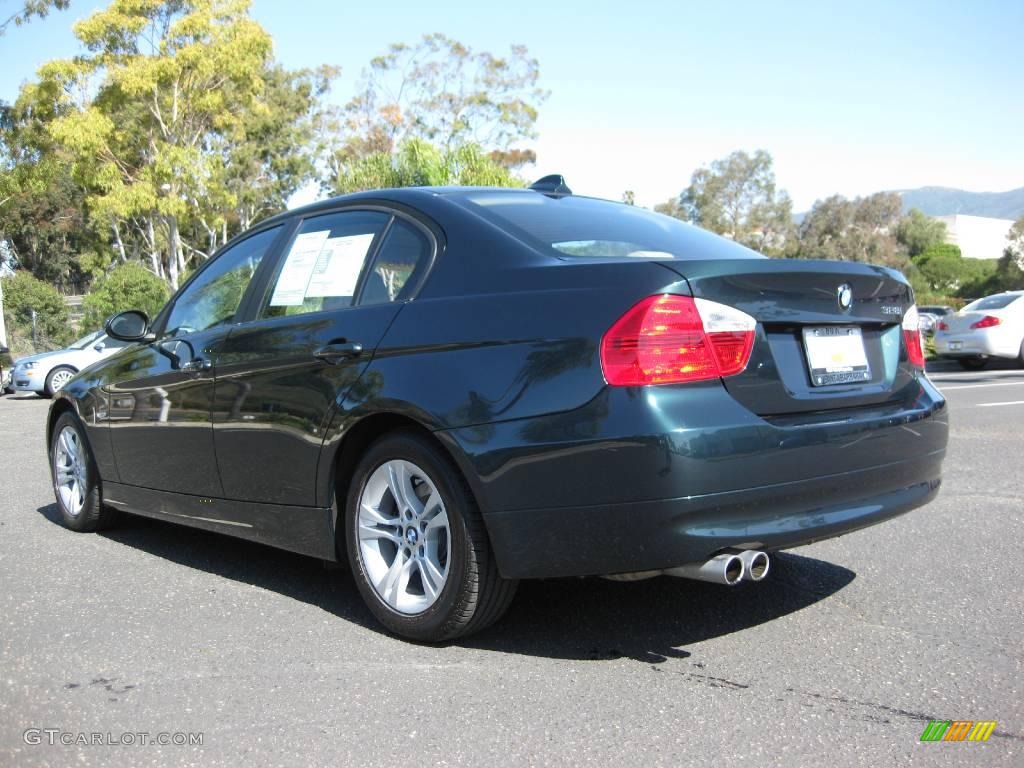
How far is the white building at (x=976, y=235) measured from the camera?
354 feet

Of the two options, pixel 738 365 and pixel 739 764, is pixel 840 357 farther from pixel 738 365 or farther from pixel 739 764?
pixel 739 764

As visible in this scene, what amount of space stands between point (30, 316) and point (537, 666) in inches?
1108

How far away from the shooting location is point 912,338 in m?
3.99

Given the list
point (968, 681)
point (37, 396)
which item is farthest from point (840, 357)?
point (37, 396)

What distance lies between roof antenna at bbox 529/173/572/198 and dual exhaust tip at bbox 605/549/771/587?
1.84 m

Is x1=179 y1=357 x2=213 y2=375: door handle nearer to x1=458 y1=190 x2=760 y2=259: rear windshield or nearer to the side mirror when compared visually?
the side mirror

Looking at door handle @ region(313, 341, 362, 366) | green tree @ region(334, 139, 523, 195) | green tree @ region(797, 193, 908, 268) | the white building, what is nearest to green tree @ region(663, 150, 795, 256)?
green tree @ region(797, 193, 908, 268)

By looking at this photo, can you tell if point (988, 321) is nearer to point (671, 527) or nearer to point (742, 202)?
point (671, 527)

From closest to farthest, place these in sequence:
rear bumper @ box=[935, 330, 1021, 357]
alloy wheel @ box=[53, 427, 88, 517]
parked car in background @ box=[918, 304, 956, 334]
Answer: alloy wheel @ box=[53, 427, 88, 517]
rear bumper @ box=[935, 330, 1021, 357]
parked car in background @ box=[918, 304, 956, 334]

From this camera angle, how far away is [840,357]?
3557 mm

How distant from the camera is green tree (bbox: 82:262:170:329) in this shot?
2662 centimetres

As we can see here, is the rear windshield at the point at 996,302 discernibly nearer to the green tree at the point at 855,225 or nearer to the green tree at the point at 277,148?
the green tree at the point at 277,148

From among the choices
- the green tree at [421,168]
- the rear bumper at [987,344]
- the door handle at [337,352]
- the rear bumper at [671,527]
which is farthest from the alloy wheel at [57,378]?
the rear bumper at [671,527]

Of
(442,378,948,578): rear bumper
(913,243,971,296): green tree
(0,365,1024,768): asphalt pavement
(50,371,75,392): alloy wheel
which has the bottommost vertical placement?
(913,243,971,296): green tree
